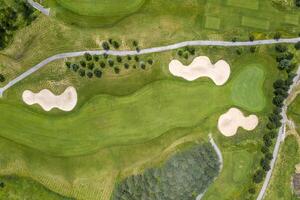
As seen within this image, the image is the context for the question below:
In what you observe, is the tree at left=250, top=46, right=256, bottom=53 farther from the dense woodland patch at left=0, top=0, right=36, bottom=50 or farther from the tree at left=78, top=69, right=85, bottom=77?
the dense woodland patch at left=0, top=0, right=36, bottom=50

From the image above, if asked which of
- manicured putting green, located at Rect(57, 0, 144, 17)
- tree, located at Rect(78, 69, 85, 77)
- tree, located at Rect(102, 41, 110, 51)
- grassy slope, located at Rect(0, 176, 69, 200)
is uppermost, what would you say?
manicured putting green, located at Rect(57, 0, 144, 17)

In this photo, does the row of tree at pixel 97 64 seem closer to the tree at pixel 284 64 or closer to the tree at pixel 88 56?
the tree at pixel 88 56

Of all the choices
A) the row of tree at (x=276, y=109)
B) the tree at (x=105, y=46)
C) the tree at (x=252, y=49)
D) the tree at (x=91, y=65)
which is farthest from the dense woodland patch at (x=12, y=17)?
the row of tree at (x=276, y=109)

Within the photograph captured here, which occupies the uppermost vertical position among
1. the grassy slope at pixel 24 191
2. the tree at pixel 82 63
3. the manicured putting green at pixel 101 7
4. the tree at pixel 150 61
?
the manicured putting green at pixel 101 7

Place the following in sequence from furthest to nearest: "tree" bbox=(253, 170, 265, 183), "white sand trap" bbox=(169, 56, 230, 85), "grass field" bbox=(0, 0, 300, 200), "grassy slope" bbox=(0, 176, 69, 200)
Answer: "white sand trap" bbox=(169, 56, 230, 85) → "grass field" bbox=(0, 0, 300, 200) → "tree" bbox=(253, 170, 265, 183) → "grassy slope" bbox=(0, 176, 69, 200)

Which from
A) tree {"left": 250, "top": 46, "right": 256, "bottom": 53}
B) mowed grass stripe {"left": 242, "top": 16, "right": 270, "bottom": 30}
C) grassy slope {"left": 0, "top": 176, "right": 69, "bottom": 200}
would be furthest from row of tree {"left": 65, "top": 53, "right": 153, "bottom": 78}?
grassy slope {"left": 0, "top": 176, "right": 69, "bottom": 200}

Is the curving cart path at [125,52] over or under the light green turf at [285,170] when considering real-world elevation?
over
